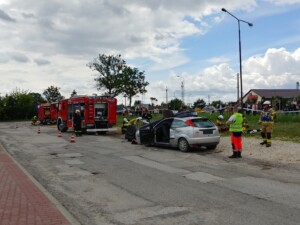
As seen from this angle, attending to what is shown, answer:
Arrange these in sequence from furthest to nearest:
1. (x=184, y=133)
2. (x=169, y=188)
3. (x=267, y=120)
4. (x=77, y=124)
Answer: (x=77, y=124) → (x=184, y=133) → (x=267, y=120) → (x=169, y=188)

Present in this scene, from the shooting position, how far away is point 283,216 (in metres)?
6.15

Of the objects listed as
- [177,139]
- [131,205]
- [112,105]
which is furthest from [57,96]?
[131,205]

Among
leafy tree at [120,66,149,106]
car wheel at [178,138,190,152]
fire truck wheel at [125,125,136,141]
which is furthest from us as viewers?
leafy tree at [120,66,149,106]

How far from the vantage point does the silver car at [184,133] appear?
1496 centimetres

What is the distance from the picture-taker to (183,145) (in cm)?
1532

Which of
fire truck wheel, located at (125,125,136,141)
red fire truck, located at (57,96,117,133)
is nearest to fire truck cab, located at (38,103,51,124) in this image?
red fire truck, located at (57,96,117,133)

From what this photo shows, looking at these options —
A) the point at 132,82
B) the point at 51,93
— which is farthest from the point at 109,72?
the point at 51,93

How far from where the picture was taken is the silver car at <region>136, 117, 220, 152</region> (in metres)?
15.0

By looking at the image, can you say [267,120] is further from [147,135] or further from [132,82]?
[132,82]

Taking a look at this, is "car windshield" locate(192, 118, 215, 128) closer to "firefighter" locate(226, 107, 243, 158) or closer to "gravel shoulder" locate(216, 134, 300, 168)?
"gravel shoulder" locate(216, 134, 300, 168)

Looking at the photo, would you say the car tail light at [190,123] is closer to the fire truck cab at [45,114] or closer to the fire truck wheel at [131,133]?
the fire truck wheel at [131,133]

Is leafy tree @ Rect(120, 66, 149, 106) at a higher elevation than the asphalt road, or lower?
higher

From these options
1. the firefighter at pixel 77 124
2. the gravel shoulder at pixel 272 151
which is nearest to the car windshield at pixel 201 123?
the gravel shoulder at pixel 272 151

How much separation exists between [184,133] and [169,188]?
675 cm
